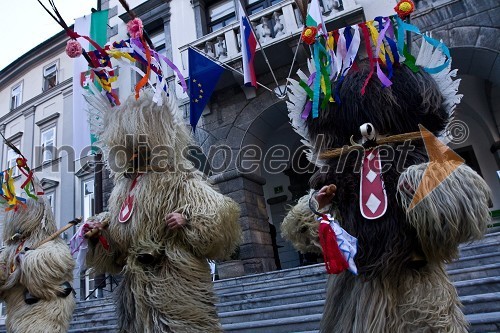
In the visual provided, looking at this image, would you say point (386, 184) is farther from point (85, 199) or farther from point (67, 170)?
point (67, 170)

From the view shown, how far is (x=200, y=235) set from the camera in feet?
8.45

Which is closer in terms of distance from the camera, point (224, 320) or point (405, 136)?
point (405, 136)

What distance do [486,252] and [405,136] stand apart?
3.45 m

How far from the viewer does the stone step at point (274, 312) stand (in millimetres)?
4121

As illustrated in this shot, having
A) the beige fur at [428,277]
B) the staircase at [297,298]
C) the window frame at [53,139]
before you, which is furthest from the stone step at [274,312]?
the window frame at [53,139]

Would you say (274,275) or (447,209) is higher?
(447,209)

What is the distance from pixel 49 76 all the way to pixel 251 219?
40.5 ft

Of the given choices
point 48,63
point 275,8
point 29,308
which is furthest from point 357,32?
point 48,63

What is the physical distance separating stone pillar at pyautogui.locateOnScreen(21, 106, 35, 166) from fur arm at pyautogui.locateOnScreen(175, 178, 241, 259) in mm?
14495

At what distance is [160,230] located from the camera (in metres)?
2.65

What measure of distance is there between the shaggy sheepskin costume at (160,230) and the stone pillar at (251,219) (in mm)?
4301

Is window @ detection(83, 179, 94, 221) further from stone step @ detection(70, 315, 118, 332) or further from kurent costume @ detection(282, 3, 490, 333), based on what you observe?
kurent costume @ detection(282, 3, 490, 333)

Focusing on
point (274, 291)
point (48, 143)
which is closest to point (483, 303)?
point (274, 291)

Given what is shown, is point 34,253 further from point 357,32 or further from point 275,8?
point 275,8
